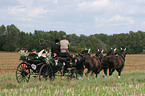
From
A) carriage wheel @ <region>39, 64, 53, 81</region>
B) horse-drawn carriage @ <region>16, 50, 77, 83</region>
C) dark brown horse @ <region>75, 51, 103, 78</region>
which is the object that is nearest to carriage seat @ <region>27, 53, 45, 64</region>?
horse-drawn carriage @ <region>16, 50, 77, 83</region>

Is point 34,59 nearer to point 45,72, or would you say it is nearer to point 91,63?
point 45,72

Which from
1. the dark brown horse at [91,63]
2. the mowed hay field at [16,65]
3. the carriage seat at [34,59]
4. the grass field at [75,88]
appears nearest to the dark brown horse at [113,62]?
the dark brown horse at [91,63]

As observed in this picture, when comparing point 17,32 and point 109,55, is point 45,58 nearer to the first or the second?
point 109,55

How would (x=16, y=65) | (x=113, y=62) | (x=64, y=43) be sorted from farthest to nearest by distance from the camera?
1. (x=16, y=65)
2. (x=113, y=62)
3. (x=64, y=43)

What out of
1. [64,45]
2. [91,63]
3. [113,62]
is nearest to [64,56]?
[64,45]

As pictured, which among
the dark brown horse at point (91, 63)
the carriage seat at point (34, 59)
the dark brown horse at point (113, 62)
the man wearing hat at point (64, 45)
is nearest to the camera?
the carriage seat at point (34, 59)

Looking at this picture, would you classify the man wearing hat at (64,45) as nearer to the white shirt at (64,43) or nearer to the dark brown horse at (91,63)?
the white shirt at (64,43)

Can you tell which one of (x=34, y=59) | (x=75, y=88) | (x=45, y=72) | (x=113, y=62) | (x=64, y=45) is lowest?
(x=75, y=88)

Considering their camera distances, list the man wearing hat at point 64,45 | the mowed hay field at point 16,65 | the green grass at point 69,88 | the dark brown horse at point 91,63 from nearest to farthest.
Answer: the green grass at point 69,88
the man wearing hat at point 64,45
the dark brown horse at point 91,63
the mowed hay field at point 16,65

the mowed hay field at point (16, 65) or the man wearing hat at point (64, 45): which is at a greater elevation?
the man wearing hat at point (64, 45)

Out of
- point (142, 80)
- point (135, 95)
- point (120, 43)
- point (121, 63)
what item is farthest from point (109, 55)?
point (120, 43)

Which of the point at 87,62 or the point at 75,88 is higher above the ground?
the point at 87,62

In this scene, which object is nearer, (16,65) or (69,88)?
(69,88)

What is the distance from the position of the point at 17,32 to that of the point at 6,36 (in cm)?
436
